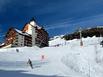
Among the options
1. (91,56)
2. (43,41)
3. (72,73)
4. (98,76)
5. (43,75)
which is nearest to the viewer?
(98,76)

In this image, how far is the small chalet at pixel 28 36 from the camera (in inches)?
4902

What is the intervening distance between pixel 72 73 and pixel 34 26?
98.6m

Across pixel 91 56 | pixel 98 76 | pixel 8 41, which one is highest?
pixel 8 41

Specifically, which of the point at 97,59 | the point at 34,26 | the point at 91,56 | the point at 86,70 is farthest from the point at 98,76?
the point at 34,26

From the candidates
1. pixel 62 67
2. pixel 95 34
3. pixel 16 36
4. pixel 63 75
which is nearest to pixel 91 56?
pixel 62 67

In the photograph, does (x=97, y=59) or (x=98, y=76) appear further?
(x=97, y=59)

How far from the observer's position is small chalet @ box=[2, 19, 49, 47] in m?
124

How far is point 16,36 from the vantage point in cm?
12681

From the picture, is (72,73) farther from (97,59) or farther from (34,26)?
(34,26)

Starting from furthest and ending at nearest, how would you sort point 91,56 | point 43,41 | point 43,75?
point 43,41 < point 91,56 < point 43,75

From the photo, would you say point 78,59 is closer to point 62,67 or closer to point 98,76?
point 62,67

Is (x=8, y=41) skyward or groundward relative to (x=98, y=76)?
skyward

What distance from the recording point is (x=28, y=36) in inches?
5138

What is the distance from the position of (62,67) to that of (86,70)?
28.6 feet
